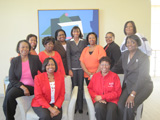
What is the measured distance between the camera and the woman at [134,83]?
1.86 m

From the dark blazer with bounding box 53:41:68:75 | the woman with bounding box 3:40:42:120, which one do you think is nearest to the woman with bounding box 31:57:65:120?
the woman with bounding box 3:40:42:120

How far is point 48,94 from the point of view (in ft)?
6.34

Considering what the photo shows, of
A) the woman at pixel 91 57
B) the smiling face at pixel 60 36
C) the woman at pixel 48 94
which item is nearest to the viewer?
the woman at pixel 48 94

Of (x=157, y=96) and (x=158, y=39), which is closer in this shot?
(x=157, y=96)

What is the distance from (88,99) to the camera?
192cm

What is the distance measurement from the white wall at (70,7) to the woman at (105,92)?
6.37ft

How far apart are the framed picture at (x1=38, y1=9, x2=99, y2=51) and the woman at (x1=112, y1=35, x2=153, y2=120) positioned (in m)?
1.91

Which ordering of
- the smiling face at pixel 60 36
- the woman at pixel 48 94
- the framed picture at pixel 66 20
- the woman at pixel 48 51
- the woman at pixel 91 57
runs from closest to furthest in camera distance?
1. the woman at pixel 48 94
2. the woman at pixel 48 51
3. the woman at pixel 91 57
4. the smiling face at pixel 60 36
5. the framed picture at pixel 66 20

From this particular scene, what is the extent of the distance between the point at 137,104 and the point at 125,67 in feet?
1.82

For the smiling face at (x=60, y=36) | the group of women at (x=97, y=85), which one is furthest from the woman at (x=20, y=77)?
the smiling face at (x=60, y=36)

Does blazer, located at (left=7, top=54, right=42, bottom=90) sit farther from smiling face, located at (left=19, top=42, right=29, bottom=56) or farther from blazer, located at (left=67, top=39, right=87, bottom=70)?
blazer, located at (left=67, top=39, right=87, bottom=70)

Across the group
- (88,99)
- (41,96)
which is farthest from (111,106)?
(41,96)

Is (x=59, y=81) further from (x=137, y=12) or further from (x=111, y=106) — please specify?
(x=137, y=12)

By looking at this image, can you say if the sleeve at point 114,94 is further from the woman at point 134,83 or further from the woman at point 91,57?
the woman at point 91,57
